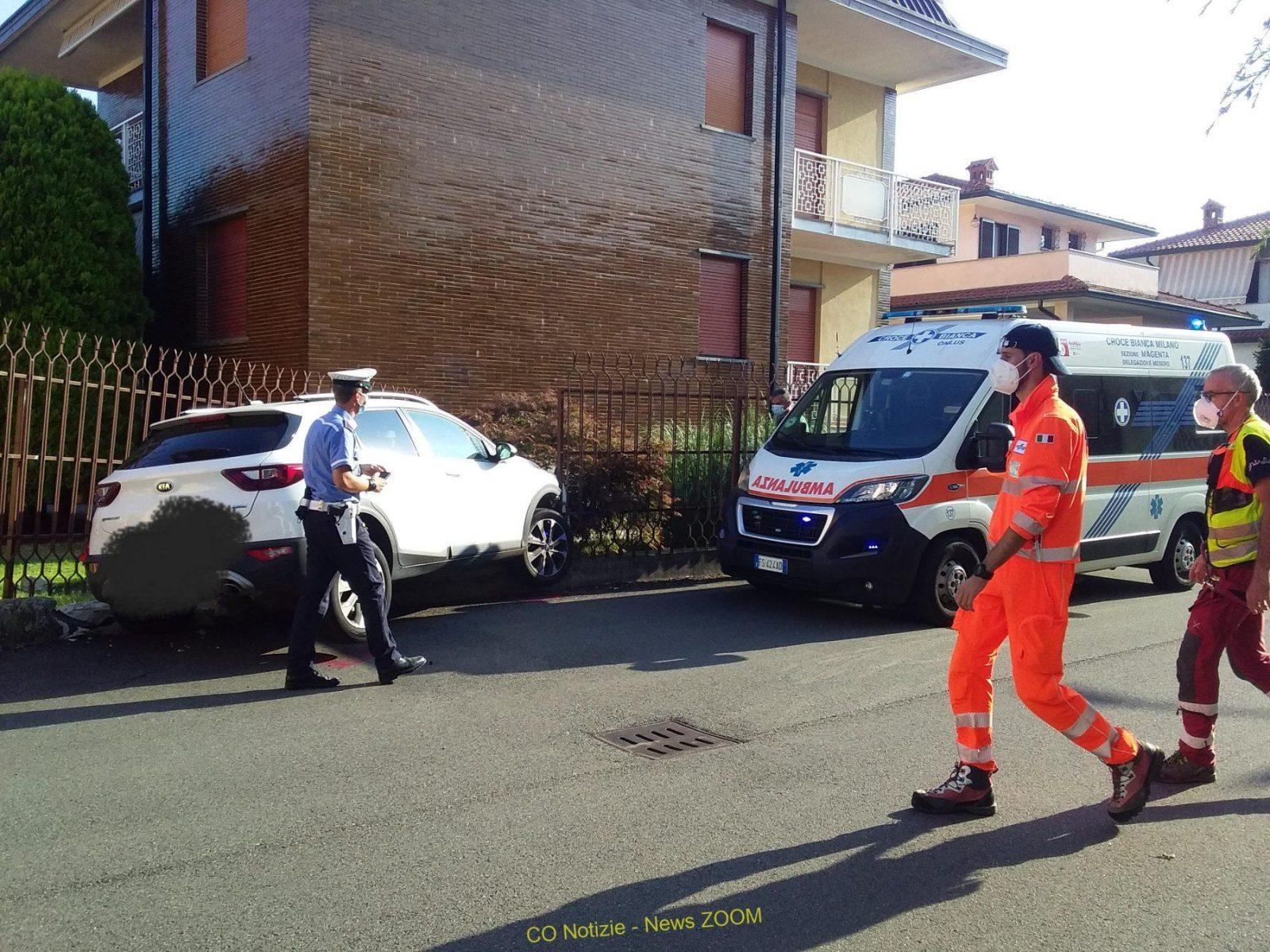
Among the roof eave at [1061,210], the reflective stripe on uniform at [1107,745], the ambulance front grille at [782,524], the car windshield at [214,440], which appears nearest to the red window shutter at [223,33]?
the car windshield at [214,440]

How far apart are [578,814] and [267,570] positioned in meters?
3.32

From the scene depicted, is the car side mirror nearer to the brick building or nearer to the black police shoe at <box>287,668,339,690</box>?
the black police shoe at <box>287,668,339,690</box>

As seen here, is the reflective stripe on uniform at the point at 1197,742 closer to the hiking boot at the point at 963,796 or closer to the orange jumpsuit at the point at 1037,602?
the orange jumpsuit at the point at 1037,602

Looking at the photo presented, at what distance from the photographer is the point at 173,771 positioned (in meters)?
5.09

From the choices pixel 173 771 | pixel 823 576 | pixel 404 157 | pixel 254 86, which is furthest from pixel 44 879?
pixel 254 86

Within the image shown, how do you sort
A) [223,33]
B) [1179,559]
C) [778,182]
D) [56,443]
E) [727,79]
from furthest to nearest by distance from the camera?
[778,182]
[727,79]
[223,33]
[56,443]
[1179,559]

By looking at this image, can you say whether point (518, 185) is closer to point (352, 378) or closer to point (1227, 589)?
point (352, 378)

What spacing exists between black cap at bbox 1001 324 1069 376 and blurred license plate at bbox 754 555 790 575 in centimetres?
421

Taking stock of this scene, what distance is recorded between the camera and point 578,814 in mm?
4590

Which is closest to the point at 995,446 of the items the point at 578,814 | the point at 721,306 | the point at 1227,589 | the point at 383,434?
the point at 1227,589

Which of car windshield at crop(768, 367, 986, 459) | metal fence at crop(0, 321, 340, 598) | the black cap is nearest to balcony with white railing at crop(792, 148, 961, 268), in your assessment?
car windshield at crop(768, 367, 986, 459)

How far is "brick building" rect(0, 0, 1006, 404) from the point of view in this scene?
45.8 ft

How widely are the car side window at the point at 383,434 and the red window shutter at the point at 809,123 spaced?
1341 centimetres

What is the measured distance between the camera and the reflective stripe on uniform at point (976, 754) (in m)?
4.58
